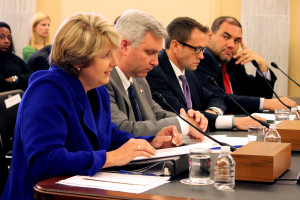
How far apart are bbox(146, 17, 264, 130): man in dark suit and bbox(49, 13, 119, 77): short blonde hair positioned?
146 cm

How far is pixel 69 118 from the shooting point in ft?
6.13

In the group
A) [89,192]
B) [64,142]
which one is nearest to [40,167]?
[64,142]

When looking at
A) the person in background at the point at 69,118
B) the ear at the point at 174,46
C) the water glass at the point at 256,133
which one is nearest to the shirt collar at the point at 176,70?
the ear at the point at 174,46

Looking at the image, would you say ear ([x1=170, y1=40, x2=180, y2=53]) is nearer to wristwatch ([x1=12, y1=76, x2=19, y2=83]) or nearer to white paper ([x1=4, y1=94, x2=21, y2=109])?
white paper ([x1=4, y1=94, x2=21, y2=109])

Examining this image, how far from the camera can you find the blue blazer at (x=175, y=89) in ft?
11.1

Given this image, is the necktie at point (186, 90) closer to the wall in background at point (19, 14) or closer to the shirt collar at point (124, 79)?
the shirt collar at point (124, 79)

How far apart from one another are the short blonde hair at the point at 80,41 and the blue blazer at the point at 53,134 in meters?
0.06

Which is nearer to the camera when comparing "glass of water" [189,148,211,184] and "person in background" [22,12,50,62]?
Answer: "glass of water" [189,148,211,184]

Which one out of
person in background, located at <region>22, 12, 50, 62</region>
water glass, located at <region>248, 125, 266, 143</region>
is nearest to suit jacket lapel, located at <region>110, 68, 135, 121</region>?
water glass, located at <region>248, 125, 266, 143</region>

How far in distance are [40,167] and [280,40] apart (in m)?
5.24

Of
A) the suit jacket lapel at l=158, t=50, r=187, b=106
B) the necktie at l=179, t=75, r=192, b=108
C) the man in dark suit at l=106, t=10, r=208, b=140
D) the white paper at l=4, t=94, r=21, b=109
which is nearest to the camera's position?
the man in dark suit at l=106, t=10, r=208, b=140

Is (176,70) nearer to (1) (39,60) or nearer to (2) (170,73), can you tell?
(2) (170,73)

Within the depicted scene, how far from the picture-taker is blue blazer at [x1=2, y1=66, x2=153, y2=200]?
1730 mm

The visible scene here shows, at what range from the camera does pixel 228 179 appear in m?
1.60
